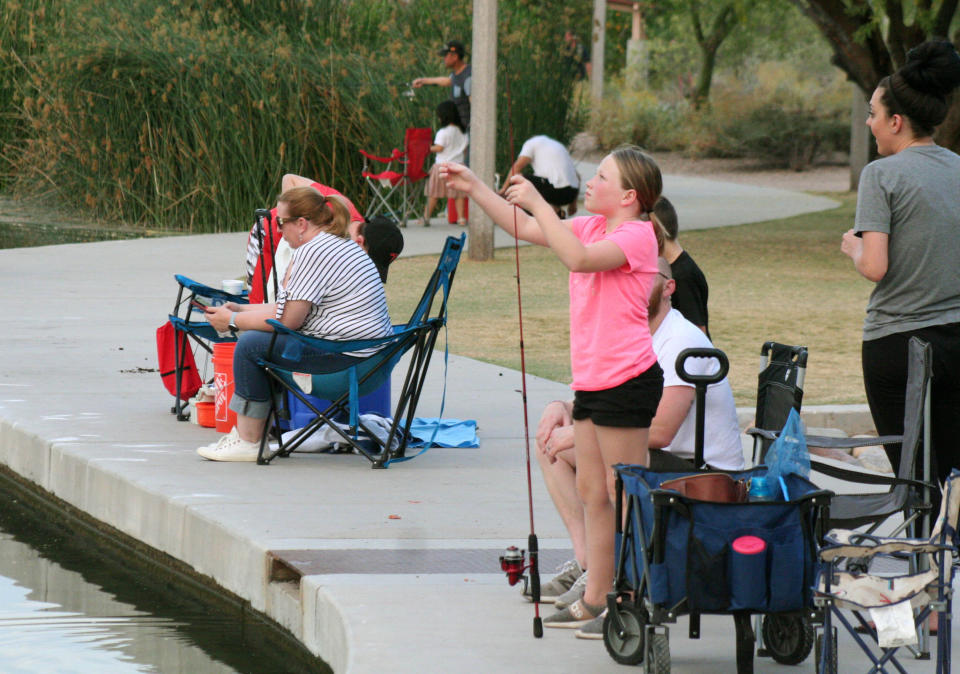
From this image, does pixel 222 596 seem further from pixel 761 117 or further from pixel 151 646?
pixel 761 117

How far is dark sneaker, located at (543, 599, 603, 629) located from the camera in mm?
4602

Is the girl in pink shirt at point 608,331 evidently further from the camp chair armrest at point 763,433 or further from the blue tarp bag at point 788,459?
the camp chair armrest at point 763,433

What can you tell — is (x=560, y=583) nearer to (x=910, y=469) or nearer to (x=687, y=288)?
(x=910, y=469)

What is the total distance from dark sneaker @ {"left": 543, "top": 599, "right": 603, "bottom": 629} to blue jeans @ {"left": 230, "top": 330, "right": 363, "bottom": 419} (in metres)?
2.42

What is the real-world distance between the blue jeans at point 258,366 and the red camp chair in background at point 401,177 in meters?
11.8

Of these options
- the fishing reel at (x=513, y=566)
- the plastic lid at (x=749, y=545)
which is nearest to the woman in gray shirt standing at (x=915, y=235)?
the plastic lid at (x=749, y=545)

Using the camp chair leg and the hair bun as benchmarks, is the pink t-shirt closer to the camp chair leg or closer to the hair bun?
the hair bun

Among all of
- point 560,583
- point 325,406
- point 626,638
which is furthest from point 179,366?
point 626,638

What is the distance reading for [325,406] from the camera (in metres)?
7.22

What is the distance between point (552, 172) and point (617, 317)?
1335 centimetres

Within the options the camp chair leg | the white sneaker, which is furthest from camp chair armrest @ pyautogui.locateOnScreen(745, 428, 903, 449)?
the camp chair leg

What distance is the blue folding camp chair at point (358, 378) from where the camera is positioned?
6770mm

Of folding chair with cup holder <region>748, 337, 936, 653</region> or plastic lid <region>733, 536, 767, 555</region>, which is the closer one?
plastic lid <region>733, 536, 767, 555</region>

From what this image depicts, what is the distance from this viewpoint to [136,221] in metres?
21.1
